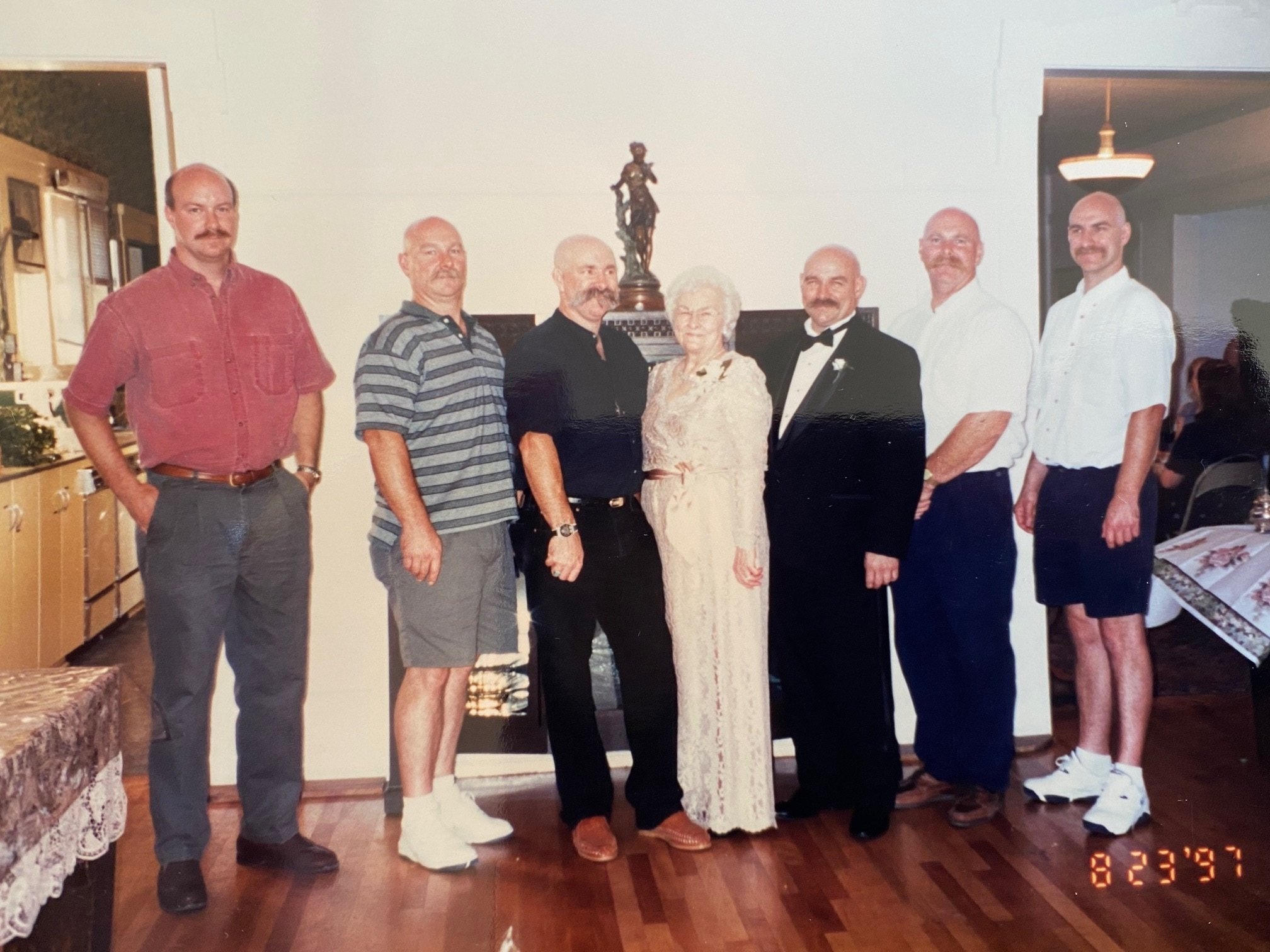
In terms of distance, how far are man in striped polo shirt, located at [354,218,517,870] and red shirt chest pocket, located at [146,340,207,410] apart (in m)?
0.36

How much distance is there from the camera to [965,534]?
283cm

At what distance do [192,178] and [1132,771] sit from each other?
2.78 m

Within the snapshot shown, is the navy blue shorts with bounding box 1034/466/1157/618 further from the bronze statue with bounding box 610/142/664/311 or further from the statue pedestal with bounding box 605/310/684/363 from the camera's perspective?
the bronze statue with bounding box 610/142/664/311

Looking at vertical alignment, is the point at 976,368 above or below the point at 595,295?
below

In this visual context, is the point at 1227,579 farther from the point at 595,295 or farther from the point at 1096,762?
the point at 595,295

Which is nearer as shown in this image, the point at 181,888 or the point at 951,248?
the point at 181,888

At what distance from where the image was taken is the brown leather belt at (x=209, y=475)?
2.41 m

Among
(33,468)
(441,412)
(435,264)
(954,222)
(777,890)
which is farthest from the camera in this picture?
(954,222)

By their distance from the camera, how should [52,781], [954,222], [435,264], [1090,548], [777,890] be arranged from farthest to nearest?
[954,222]
[1090,548]
[435,264]
[777,890]
[52,781]

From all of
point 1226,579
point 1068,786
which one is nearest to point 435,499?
point 1068,786

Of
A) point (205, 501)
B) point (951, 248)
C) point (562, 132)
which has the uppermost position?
point (562, 132)

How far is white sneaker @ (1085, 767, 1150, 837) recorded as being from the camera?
2.64m

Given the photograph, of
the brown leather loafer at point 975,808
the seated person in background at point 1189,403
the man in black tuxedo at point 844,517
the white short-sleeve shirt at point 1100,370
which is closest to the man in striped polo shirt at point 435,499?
the man in black tuxedo at point 844,517

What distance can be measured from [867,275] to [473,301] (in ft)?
3.59
